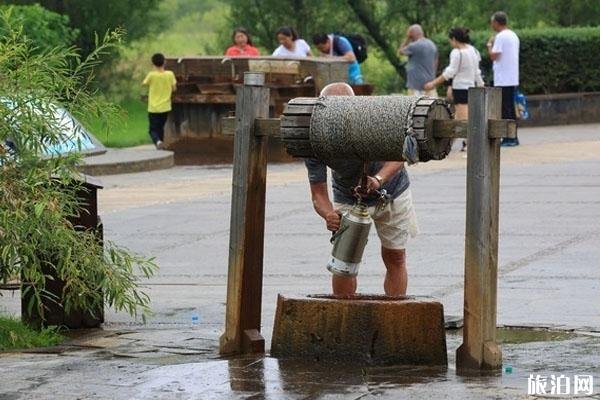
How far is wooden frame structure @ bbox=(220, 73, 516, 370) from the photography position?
7625 mm

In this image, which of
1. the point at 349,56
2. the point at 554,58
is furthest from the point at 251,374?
the point at 554,58

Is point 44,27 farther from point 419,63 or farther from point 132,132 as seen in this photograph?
point 419,63

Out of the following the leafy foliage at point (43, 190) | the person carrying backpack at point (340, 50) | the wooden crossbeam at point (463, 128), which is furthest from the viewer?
the person carrying backpack at point (340, 50)

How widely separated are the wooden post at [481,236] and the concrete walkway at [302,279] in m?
0.20

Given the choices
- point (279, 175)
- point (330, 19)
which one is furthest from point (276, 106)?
point (330, 19)

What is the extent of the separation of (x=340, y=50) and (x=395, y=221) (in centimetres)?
1519

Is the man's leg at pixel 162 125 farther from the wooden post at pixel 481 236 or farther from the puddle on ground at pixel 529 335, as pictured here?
the wooden post at pixel 481 236

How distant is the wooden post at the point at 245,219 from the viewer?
833 cm

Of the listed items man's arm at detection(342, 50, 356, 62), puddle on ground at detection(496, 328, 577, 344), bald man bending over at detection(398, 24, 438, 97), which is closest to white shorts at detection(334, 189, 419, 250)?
puddle on ground at detection(496, 328, 577, 344)

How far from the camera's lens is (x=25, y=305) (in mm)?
9250

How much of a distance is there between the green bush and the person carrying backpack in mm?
3429

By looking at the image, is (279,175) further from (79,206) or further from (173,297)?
(79,206)

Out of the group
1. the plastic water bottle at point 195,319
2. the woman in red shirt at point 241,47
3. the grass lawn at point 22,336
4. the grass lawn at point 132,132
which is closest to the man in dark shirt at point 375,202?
the plastic water bottle at point 195,319

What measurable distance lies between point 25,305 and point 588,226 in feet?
20.1
